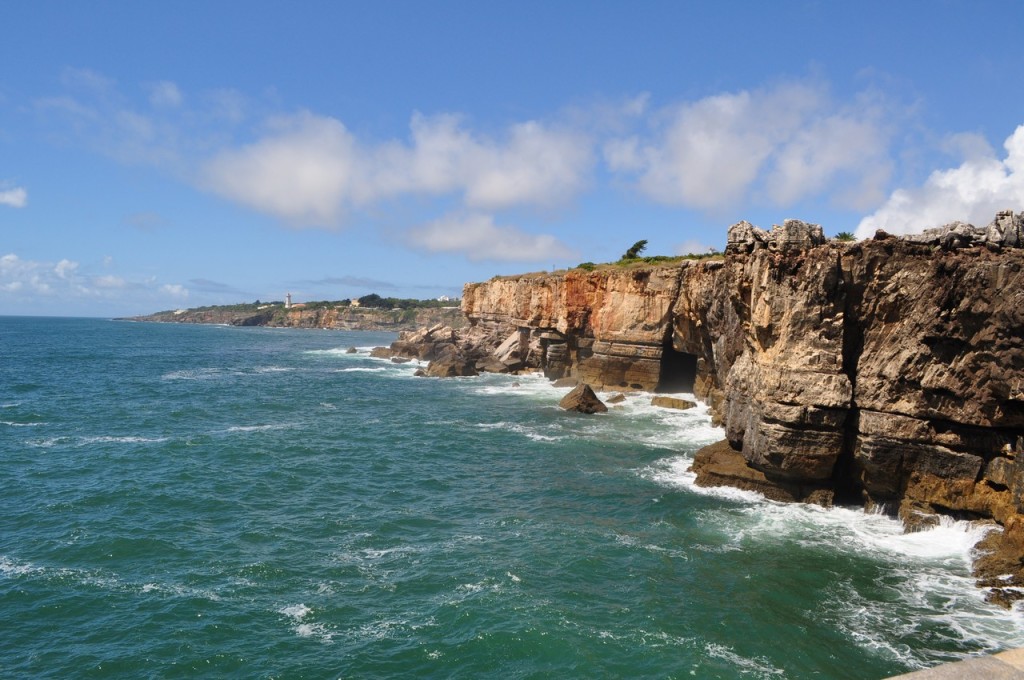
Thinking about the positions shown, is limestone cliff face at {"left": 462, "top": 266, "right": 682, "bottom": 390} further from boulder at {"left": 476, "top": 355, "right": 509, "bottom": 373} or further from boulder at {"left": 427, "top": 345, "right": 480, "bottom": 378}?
boulder at {"left": 427, "top": 345, "right": 480, "bottom": 378}

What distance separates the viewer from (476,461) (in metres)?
34.8

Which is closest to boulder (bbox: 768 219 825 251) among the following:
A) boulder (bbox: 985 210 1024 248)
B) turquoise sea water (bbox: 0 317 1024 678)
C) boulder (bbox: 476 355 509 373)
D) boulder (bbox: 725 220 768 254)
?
boulder (bbox: 725 220 768 254)

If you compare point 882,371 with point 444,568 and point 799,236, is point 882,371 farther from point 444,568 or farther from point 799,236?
point 444,568

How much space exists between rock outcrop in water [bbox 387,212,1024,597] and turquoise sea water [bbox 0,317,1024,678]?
4.96 feet

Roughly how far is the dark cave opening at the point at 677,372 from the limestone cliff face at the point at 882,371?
2486 centimetres

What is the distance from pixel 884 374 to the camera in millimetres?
23812

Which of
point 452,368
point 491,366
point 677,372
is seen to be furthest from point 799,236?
point 491,366

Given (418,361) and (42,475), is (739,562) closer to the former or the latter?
(42,475)

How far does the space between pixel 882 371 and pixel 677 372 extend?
110 feet

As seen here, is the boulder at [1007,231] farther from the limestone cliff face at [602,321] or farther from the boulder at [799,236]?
the limestone cliff face at [602,321]

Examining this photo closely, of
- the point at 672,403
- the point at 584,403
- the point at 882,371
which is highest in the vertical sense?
the point at 882,371

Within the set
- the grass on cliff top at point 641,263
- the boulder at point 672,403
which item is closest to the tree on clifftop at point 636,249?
the grass on cliff top at point 641,263

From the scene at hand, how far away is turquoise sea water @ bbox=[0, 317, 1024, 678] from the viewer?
15.9m

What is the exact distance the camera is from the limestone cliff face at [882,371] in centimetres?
2192
